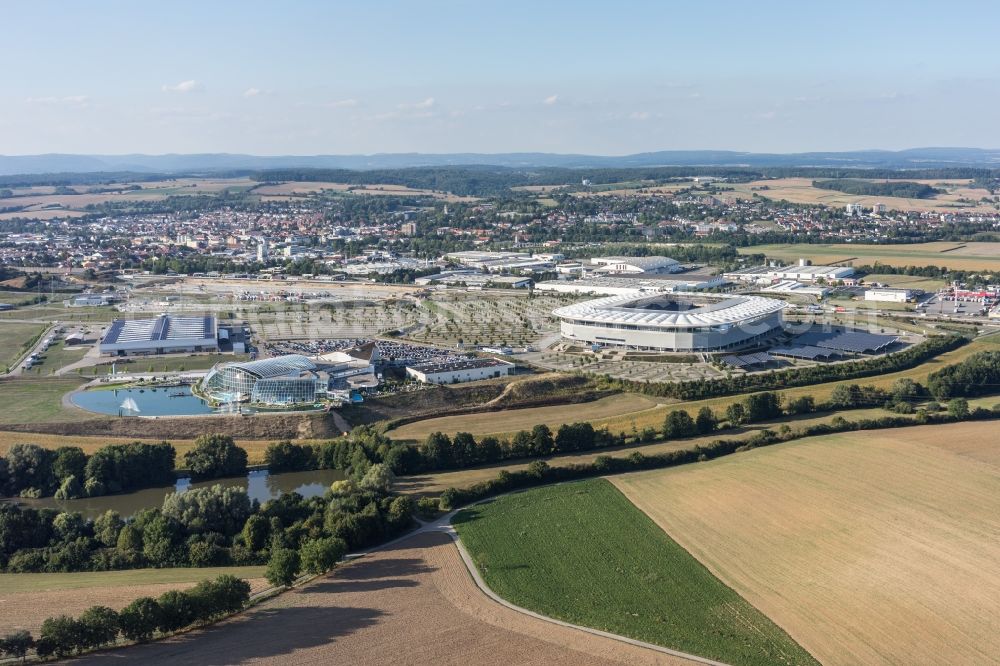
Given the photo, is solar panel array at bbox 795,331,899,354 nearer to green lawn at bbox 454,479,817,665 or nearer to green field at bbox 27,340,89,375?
green lawn at bbox 454,479,817,665

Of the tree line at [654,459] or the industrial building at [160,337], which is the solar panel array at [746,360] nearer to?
the tree line at [654,459]

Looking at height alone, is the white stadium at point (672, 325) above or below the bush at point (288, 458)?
above

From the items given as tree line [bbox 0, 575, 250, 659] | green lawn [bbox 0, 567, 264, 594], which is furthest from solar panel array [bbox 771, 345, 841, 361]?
tree line [bbox 0, 575, 250, 659]

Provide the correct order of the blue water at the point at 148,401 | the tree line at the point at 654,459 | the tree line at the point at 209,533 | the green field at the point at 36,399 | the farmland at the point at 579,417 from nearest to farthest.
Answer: the tree line at the point at 209,533
the tree line at the point at 654,459
the farmland at the point at 579,417
the green field at the point at 36,399
the blue water at the point at 148,401

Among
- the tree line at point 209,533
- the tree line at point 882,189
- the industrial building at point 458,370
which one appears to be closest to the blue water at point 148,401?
the industrial building at point 458,370

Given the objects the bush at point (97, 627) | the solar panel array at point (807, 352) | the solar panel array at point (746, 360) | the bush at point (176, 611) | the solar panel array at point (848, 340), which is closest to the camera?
the bush at point (97, 627)

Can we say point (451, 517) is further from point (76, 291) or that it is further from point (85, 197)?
point (85, 197)

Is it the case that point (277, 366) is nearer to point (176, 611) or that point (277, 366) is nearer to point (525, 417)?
point (525, 417)

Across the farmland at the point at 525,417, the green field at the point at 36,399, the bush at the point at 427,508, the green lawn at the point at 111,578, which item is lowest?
the farmland at the point at 525,417

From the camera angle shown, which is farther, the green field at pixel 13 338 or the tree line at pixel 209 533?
the green field at pixel 13 338
